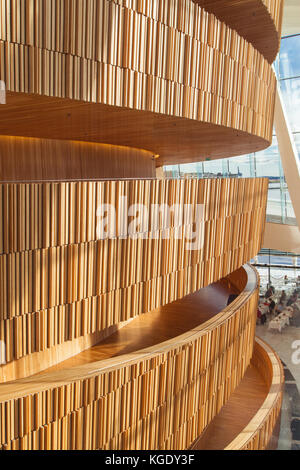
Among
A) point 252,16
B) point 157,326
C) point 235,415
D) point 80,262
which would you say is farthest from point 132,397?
point 252,16

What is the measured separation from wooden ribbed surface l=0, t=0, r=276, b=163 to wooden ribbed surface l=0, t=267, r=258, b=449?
335 cm

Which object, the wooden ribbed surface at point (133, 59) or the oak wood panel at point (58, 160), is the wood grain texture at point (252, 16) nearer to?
the wooden ribbed surface at point (133, 59)

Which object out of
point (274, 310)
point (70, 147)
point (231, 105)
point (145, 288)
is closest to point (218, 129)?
point (231, 105)

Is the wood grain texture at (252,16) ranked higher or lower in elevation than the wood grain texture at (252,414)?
higher

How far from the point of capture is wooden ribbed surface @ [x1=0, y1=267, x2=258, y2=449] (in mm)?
5438

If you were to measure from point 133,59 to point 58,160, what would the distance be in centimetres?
267

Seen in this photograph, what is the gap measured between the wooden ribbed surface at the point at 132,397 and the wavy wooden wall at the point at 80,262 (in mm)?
527

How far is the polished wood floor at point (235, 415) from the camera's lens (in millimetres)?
10021

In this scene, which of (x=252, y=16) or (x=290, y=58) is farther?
(x=290, y=58)

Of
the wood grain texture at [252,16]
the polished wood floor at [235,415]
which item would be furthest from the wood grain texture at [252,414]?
the wood grain texture at [252,16]

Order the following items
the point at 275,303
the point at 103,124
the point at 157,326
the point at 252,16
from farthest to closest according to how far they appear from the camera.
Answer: the point at 275,303 < the point at 157,326 < the point at 252,16 < the point at 103,124

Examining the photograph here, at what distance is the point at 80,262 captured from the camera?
595cm

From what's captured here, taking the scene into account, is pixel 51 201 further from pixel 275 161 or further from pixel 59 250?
pixel 275 161

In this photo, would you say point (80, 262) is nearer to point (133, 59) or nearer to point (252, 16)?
point (133, 59)
